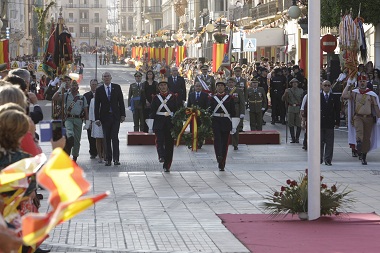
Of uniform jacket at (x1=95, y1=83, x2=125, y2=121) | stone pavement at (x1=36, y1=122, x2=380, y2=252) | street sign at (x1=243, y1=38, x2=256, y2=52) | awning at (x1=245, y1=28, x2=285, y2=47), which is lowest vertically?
stone pavement at (x1=36, y1=122, x2=380, y2=252)

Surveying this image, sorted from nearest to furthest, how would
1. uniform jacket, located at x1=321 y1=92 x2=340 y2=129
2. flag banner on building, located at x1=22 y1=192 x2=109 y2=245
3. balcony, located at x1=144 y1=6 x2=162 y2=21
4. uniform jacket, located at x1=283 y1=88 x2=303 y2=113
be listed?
flag banner on building, located at x1=22 y1=192 x2=109 y2=245 → uniform jacket, located at x1=321 y1=92 x2=340 y2=129 → uniform jacket, located at x1=283 y1=88 x2=303 y2=113 → balcony, located at x1=144 y1=6 x2=162 y2=21

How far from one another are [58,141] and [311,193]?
464 centimetres

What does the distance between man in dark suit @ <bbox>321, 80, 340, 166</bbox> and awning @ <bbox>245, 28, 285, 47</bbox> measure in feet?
108

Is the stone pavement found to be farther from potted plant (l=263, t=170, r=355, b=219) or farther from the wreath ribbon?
potted plant (l=263, t=170, r=355, b=219)

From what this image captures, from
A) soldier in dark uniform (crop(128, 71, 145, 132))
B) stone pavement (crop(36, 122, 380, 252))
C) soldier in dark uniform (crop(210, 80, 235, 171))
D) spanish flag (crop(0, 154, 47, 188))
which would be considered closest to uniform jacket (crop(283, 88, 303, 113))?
stone pavement (crop(36, 122, 380, 252))

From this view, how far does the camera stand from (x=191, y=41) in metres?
76.4

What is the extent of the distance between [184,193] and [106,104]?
4561mm

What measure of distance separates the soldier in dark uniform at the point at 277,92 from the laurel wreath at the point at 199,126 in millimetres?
11595

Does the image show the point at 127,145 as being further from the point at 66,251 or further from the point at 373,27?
the point at 373,27

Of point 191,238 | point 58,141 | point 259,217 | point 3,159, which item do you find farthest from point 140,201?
point 3,159

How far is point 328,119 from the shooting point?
1888 cm

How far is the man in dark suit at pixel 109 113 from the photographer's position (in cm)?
1883

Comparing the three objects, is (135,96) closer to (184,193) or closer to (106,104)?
(106,104)

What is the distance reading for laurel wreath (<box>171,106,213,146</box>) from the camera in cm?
1820
